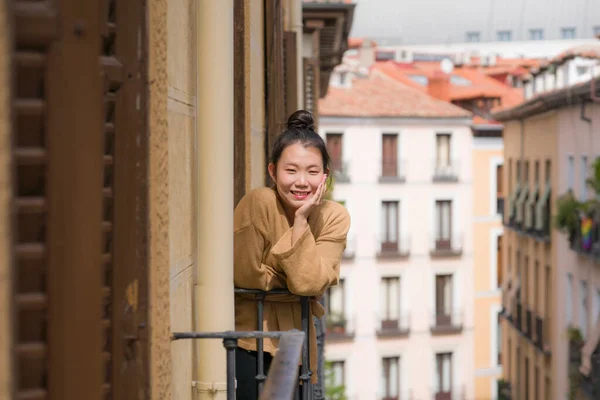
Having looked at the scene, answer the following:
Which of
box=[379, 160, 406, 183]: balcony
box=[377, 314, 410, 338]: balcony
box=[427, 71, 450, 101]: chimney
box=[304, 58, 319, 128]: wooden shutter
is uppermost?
box=[427, 71, 450, 101]: chimney

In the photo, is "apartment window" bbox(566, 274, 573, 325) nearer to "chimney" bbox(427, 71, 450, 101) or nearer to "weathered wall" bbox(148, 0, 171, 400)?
"chimney" bbox(427, 71, 450, 101)

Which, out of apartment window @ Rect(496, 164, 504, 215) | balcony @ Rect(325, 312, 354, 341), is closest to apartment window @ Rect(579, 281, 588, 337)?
balcony @ Rect(325, 312, 354, 341)

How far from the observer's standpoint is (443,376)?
4334cm

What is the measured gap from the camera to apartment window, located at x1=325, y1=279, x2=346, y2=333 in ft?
136

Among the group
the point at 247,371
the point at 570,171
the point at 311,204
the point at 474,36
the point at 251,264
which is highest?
the point at 474,36

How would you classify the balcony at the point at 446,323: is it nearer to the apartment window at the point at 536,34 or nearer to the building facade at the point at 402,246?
the building facade at the point at 402,246

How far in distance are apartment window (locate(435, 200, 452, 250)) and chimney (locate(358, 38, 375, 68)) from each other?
8.52 meters

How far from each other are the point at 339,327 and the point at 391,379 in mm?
2780

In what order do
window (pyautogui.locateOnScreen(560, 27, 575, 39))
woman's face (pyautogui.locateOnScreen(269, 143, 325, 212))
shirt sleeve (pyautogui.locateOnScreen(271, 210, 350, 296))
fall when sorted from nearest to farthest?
shirt sleeve (pyautogui.locateOnScreen(271, 210, 350, 296)), woman's face (pyautogui.locateOnScreen(269, 143, 325, 212)), window (pyautogui.locateOnScreen(560, 27, 575, 39))

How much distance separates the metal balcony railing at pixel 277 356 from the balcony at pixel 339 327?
37.2 meters

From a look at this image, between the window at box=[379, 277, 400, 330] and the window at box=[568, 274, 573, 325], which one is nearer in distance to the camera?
the window at box=[568, 274, 573, 325]

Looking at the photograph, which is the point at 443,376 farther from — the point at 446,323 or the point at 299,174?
the point at 299,174

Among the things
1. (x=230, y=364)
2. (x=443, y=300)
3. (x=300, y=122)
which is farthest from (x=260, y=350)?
(x=443, y=300)

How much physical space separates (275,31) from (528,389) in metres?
28.9
